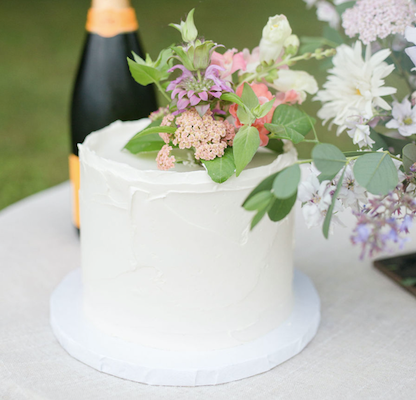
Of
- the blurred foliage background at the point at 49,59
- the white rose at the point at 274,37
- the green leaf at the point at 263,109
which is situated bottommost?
the blurred foliage background at the point at 49,59

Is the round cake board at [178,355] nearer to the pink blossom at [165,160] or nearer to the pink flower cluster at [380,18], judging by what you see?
the pink blossom at [165,160]

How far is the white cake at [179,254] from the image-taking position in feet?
2.23

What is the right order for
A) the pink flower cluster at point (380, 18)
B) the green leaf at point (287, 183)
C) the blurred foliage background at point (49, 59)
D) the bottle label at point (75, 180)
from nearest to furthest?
the green leaf at point (287, 183) < the pink flower cluster at point (380, 18) < the blurred foliage background at point (49, 59) < the bottle label at point (75, 180)

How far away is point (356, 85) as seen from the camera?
2.43 ft

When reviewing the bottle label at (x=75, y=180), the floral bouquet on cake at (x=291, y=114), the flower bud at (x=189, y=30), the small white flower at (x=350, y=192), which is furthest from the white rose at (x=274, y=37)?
the bottle label at (x=75, y=180)

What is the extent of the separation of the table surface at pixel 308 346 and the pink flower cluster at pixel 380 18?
41 cm

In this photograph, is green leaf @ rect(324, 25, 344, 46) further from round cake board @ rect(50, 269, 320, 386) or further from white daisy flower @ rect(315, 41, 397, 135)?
round cake board @ rect(50, 269, 320, 386)

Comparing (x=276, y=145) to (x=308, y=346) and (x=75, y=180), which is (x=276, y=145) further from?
(x=75, y=180)

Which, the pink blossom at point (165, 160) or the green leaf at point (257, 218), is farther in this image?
the pink blossom at point (165, 160)

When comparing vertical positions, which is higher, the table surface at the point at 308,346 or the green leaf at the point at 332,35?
the green leaf at the point at 332,35

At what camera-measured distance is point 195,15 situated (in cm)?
75

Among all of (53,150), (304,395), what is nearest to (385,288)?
(304,395)

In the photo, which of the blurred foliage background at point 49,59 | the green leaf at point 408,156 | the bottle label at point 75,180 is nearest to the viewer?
the green leaf at point 408,156

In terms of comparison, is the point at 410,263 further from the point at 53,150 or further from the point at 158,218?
the point at 53,150
